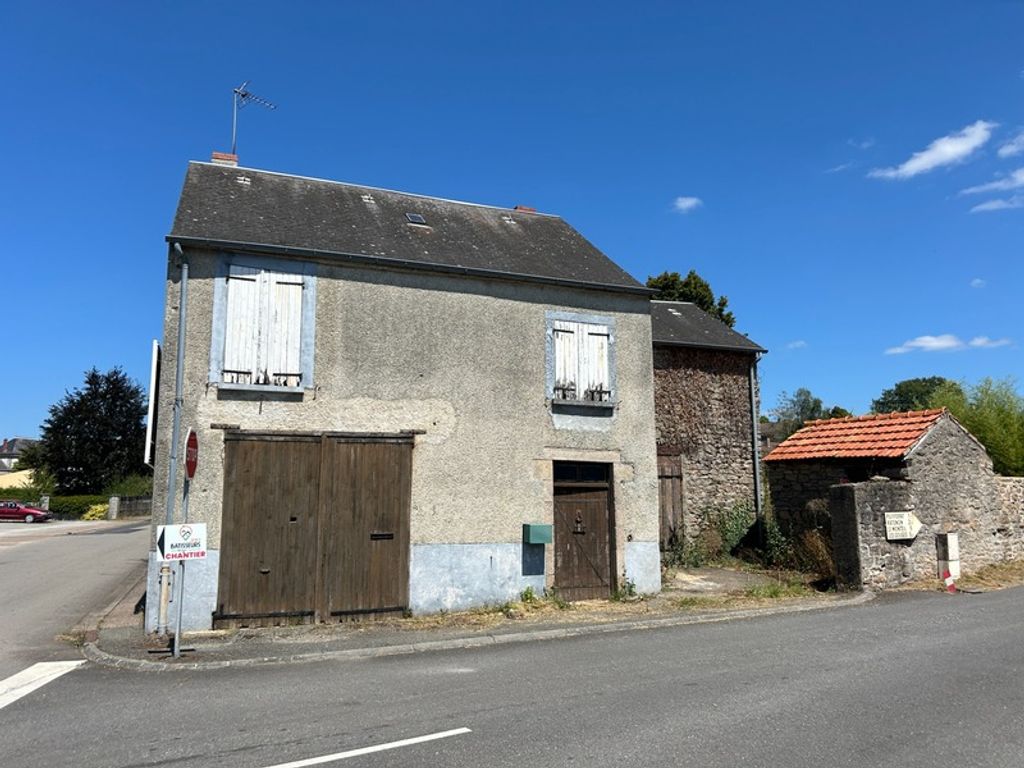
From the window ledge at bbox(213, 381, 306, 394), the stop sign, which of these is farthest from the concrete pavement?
the window ledge at bbox(213, 381, 306, 394)

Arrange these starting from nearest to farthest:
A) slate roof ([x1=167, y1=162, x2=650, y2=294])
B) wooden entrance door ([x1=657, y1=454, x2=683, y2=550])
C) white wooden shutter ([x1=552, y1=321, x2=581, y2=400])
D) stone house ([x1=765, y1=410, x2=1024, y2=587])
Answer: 1. slate roof ([x1=167, y1=162, x2=650, y2=294])
2. white wooden shutter ([x1=552, y1=321, x2=581, y2=400])
3. stone house ([x1=765, y1=410, x2=1024, y2=587])
4. wooden entrance door ([x1=657, y1=454, x2=683, y2=550])

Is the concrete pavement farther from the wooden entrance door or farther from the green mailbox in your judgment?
the wooden entrance door

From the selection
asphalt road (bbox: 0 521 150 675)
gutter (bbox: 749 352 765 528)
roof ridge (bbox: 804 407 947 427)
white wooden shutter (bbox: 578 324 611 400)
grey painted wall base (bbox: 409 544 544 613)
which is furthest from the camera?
gutter (bbox: 749 352 765 528)

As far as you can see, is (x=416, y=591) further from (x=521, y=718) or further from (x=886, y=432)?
(x=886, y=432)

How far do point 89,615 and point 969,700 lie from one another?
1177cm

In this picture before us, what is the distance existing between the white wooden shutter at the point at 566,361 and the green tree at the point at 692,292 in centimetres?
2281

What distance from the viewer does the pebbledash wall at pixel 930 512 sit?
1273 cm

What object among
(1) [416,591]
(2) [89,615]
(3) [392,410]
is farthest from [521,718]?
(2) [89,615]

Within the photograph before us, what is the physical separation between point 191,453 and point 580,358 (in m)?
6.36

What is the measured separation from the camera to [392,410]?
11062mm

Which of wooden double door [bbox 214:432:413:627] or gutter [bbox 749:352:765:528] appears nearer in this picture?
wooden double door [bbox 214:432:413:627]

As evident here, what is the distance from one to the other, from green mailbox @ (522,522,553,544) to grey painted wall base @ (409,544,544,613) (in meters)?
0.24

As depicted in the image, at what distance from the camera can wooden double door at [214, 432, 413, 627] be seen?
1002 cm

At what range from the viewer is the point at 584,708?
19.0 ft
